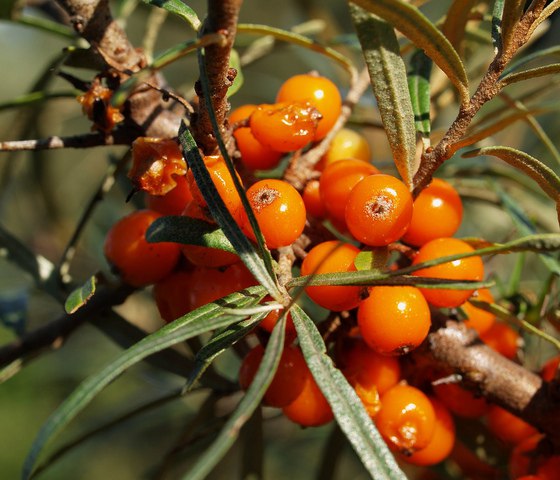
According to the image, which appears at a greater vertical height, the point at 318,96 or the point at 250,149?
the point at 318,96

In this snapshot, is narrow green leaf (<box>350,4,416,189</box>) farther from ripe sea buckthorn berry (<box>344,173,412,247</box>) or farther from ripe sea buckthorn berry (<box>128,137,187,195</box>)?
ripe sea buckthorn berry (<box>128,137,187,195</box>)

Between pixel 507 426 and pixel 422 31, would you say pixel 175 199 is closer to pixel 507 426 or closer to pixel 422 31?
pixel 422 31

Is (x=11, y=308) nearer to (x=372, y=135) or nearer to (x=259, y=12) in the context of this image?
(x=372, y=135)

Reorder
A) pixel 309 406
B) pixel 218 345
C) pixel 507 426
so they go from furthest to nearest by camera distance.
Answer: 1. pixel 507 426
2. pixel 309 406
3. pixel 218 345

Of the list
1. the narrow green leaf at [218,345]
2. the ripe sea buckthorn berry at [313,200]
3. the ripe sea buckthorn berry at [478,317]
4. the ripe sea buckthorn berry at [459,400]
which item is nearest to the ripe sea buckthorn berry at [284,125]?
the ripe sea buckthorn berry at [313,200]

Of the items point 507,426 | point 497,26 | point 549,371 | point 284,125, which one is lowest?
point 507,426

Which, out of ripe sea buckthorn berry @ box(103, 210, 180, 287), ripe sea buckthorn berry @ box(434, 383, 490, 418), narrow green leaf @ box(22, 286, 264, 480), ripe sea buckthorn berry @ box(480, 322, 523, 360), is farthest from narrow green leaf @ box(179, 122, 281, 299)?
ripe sea buckthorn berry @ box(480, 322, 523, 360)

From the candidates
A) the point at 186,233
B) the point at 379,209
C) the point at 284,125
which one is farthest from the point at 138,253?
the point at 379,209

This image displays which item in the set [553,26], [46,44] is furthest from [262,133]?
[46,44]
